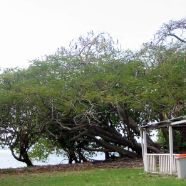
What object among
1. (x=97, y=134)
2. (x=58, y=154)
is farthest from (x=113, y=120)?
(x=58, y=154)

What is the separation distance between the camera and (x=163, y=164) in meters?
18.5

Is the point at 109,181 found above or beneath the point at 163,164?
beneath

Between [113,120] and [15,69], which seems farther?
[113,120]

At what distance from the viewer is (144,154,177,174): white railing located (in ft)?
58.8

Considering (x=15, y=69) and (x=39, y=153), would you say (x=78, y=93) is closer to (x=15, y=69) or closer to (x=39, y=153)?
(x=15, y=69)

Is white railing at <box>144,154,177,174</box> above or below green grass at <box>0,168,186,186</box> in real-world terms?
above

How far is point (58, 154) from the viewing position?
3756 centimetres

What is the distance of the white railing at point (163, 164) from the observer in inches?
706

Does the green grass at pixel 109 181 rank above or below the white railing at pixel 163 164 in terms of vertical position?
below

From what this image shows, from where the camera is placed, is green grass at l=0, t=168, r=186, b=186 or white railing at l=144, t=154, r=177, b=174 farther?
white railing at l=144, t=154, r=177, b=174

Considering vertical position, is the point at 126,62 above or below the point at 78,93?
above

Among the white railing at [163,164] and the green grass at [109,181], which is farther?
the white railing at [163,164]

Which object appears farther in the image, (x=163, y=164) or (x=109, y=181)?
(x=163, y=164)

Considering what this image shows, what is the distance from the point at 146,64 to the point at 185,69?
269 cm
